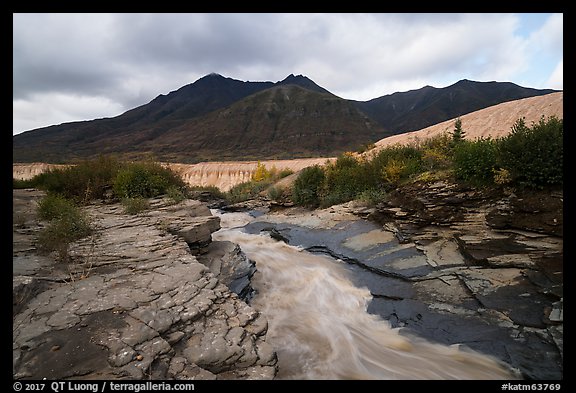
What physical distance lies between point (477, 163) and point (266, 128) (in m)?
103

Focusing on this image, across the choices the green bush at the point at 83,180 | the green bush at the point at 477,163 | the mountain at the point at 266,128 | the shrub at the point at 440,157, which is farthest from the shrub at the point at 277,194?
the mountain at the point at 266,128

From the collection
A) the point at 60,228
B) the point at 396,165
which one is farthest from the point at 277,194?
the point at 60,228

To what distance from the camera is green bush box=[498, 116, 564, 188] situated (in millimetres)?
6648

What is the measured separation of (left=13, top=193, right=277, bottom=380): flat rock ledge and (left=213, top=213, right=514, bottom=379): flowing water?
1.25 metres

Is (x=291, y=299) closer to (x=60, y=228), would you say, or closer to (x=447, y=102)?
(x=60, y=228)

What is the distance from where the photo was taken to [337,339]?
5.17 metres

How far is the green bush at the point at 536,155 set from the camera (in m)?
6.65

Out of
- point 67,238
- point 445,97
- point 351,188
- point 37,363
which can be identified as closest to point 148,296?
point 37,363

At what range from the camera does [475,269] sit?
6.38 metres

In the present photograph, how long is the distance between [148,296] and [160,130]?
446ft

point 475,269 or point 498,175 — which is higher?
point 498,175

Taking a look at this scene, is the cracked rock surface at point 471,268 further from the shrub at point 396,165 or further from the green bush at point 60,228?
the green bush at point 60,228

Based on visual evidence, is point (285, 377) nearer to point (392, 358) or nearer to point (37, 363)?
point (392, 358)
